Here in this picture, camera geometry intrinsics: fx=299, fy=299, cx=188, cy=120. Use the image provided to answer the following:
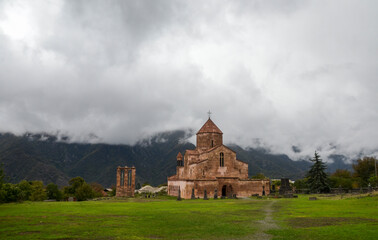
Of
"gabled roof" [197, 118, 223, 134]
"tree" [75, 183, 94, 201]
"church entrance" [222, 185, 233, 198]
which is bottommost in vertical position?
"tree" [75, 183, 94, 201]

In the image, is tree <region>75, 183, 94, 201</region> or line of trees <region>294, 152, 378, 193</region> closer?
line of trees <region>294, 152, 378, 193</region>

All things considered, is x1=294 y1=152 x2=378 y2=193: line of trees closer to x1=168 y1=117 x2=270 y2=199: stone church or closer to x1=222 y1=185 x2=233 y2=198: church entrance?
x1=168 y1=117 x2=270 y2=199: stone church

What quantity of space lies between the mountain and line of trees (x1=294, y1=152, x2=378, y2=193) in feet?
194

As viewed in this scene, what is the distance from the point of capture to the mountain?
438 ft

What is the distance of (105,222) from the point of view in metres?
14.6

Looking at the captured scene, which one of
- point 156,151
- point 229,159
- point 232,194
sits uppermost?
point 156,151

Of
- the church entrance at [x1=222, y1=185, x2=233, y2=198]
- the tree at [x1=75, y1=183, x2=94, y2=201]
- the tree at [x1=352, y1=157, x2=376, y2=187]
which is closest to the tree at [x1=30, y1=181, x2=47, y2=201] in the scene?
the tree at [x1=75, y1=183, x2=94, y2=201]

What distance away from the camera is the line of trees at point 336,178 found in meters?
47.2

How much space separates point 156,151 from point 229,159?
432 feet

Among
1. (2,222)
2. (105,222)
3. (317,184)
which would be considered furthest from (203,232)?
(317,184)

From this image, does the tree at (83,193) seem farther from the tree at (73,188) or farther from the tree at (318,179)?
the tree at (318,179)

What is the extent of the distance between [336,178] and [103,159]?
405ft

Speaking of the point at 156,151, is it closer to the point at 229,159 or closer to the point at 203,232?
the point at 229,159

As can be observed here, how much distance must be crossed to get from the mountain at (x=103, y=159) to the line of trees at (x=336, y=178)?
59282mm
